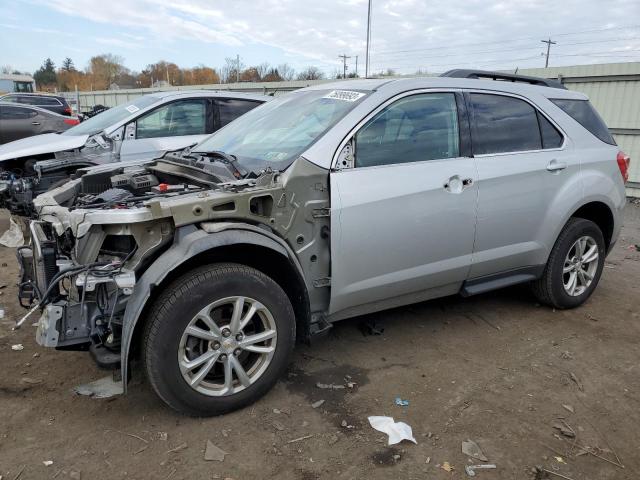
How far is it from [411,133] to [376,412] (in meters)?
1.81

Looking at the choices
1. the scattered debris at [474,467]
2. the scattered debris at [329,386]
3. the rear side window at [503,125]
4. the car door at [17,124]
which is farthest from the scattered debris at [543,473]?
the car door at [17,124]

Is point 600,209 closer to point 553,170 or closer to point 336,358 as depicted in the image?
point 553,170

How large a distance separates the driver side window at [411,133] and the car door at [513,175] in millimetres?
215

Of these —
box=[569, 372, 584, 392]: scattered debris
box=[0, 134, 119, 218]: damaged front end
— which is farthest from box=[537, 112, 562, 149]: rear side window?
box=[0, 134, 119, 218]: damaged front end

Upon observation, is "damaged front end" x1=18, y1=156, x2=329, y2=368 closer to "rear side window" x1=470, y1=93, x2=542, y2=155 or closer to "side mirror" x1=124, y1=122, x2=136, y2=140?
"rear side window" x1=470, y1=93, x2=542, y2=155

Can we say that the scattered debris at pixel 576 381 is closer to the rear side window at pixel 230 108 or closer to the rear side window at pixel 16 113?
the rear side window at pixel 230 108

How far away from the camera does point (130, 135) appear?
6.48m

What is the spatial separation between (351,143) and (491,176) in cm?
116

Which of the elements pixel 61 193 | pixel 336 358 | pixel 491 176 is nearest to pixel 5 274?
pixel 61 193

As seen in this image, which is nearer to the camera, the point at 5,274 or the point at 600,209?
the point at 600,209

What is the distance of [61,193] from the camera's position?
3479 millimetres

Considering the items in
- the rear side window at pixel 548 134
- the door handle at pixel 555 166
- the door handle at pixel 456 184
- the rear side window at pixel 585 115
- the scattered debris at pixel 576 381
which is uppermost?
the rear side window at pixel 585 115

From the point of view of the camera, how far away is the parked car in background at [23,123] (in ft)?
41.8

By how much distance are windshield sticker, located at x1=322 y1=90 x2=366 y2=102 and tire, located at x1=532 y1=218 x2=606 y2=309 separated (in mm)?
2159
